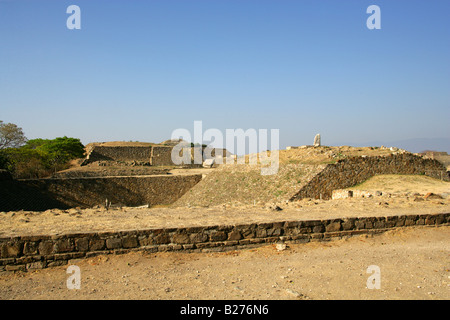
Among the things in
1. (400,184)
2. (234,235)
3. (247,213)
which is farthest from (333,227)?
(400,184)

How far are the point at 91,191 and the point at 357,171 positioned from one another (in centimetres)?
1557

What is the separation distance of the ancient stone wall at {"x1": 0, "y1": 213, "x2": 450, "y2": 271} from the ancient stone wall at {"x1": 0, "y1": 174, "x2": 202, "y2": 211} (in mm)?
12597

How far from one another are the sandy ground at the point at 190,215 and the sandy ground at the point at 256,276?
2.18 feet

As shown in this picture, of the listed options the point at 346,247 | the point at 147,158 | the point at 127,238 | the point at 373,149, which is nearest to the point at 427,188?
the point at 373,149

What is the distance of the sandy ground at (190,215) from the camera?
5723mm

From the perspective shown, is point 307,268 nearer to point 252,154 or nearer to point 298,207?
point 298,207

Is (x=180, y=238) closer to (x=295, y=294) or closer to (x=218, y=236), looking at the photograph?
(x=218, y=236)

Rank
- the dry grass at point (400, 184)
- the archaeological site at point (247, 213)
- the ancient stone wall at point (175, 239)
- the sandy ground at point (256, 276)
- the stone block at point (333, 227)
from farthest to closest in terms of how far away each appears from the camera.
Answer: the dry grass at point (400, 184), the stone block at point (333, 227), the archaeological site at point (247, 213), the ancient stone wall at point (175, 239), the sandy ground at point (256, 276)

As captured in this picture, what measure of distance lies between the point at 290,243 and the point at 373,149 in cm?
1379

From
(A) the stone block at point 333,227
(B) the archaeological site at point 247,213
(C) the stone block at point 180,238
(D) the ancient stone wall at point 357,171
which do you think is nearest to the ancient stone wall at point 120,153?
(B) the archaeological site at point 247,213

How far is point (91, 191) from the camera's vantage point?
21.1 meters

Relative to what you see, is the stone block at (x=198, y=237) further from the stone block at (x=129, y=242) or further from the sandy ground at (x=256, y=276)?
the stone block at (x=129, y=242)

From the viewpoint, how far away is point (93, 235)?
5.14 meters

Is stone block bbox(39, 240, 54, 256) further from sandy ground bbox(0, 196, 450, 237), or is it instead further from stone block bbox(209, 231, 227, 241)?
stone block bbox(209, 231, 227, 241)
